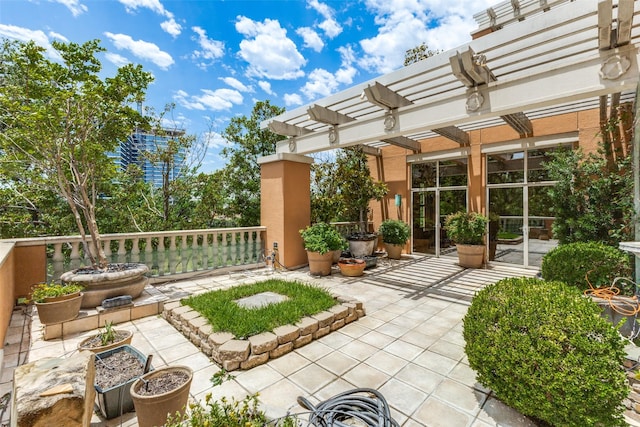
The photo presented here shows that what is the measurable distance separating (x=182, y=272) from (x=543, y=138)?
8.43 meters

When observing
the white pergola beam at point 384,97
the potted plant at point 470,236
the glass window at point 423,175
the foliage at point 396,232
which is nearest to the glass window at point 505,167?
the potted plant at point 470,236

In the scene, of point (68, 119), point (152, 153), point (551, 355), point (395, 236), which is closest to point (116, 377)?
point (551, 355)

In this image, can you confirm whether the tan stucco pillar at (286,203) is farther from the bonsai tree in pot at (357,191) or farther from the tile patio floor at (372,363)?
the tile patio floor at (372,363)

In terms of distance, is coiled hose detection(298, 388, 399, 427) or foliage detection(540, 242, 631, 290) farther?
foliage detection(540, 242, 631, 290)

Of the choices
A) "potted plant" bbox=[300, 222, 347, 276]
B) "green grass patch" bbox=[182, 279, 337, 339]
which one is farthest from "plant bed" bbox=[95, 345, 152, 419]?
"potted plant" bbox=[300, 222, 347, 276]

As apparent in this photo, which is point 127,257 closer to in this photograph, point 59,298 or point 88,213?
point 88,213

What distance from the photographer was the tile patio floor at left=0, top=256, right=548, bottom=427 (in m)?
2.05

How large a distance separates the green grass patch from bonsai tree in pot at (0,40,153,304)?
1881 millimetres

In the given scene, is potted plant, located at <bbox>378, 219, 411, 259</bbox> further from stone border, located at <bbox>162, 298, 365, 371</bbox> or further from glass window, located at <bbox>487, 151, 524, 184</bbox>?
stone border, located at <bbox>162, 298, 365, 371</bbox>

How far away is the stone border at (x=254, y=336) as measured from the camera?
2.58 metres

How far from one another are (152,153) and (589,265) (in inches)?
441

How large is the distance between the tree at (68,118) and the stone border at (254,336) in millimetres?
1871

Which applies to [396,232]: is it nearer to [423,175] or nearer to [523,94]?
[423,175]

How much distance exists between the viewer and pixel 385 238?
8125mm
